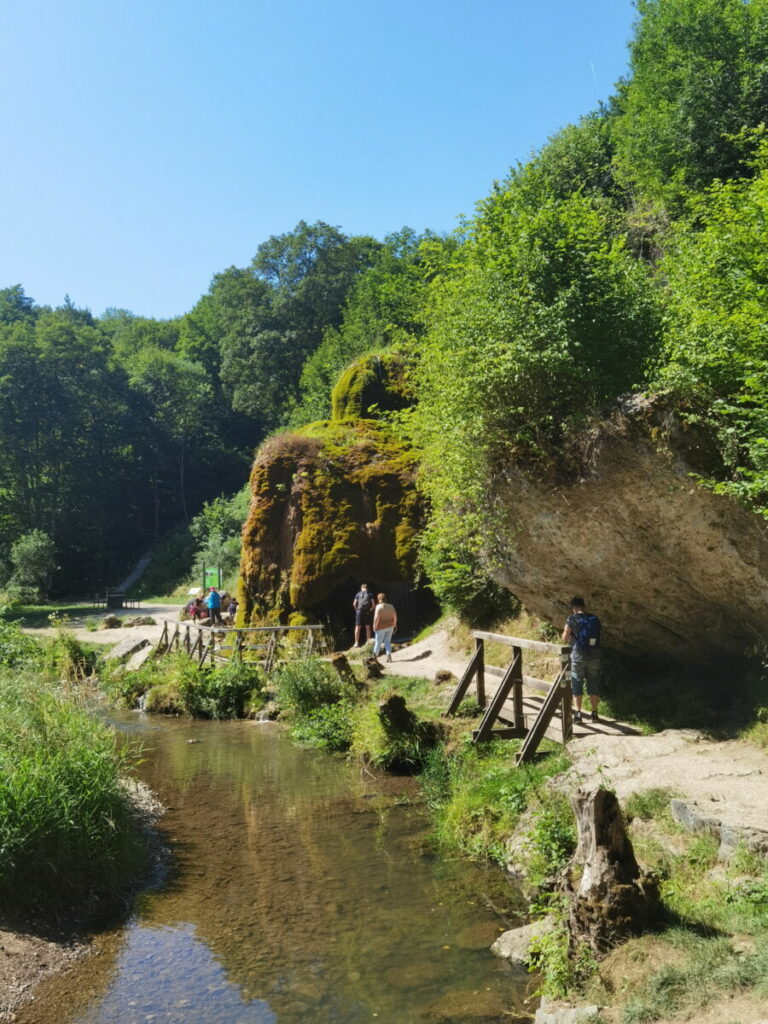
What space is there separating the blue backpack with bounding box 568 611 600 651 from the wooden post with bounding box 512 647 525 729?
0.84 metres

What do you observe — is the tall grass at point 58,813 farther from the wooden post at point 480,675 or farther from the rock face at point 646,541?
the rock face at point 646,541

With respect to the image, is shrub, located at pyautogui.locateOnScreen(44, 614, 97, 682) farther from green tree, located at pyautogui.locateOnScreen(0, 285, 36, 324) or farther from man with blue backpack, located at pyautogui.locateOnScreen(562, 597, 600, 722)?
green tree, located at pyautogui.locateOnScreen(0, 285, 36, 324)

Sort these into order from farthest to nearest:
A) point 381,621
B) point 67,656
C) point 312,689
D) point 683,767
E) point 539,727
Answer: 1. point 67,656
2. point 381,621
3. point 312,689
4. point 539,727
5. point 683,767

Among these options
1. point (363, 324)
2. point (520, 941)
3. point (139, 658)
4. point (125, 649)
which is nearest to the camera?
point (520, 941)

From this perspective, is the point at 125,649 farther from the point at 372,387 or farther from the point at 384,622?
the point at 372,387

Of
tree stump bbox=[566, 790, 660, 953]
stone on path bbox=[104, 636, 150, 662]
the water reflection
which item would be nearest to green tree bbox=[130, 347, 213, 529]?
stone on path bbox=[104, 636, 150, 662]

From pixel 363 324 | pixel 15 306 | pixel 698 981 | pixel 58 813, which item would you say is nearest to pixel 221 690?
pixel 58 813

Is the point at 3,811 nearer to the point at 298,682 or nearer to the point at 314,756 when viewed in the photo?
the point at 314,756

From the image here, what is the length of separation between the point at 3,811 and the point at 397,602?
16.1m

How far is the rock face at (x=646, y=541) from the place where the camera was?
10.1 meters

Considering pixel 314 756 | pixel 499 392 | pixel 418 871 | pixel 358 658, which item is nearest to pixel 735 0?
pixel 499 392

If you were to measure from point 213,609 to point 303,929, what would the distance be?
1959 cm

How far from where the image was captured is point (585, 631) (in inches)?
430

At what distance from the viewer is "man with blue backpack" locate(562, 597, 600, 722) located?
430 inches
